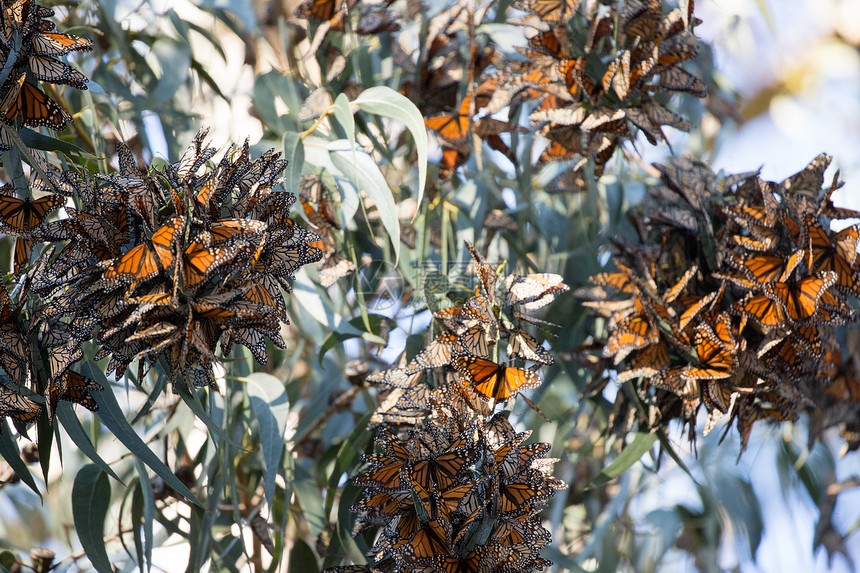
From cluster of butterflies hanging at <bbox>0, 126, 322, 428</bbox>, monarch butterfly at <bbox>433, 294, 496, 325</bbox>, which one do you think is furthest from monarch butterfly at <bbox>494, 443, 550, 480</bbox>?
cluster of butterflies hanging at <bbox>0, 126, 322, 428</bbox>

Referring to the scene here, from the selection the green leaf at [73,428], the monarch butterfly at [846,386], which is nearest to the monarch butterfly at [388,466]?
the green leaf at [73,428]

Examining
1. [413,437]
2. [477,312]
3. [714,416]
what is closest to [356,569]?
[413,437]

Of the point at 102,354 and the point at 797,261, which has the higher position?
the point at 797,261

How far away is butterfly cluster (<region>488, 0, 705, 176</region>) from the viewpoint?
30.9 inches

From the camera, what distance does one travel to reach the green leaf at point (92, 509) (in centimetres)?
75

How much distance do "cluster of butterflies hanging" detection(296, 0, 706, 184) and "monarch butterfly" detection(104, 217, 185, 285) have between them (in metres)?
0.45

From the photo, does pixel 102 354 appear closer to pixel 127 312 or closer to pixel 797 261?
pixel 127 312

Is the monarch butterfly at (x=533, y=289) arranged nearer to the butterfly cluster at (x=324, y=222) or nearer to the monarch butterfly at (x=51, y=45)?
the butterfly cluster at (x=324, y=222)

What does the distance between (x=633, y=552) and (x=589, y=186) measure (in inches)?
28.7

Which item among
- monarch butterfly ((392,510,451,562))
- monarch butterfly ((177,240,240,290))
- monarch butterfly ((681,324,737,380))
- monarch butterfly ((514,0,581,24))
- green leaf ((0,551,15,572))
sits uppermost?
monarch butterfly ((514,0,581,24))

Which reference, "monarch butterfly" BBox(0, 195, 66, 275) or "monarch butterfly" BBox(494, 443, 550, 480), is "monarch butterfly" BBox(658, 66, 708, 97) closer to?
"monarch butterfly" BBox(494, 443, 550, 480)

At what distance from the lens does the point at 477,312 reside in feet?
2.19

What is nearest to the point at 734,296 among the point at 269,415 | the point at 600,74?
the point at 600,74

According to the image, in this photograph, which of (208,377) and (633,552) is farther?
(633,552)
